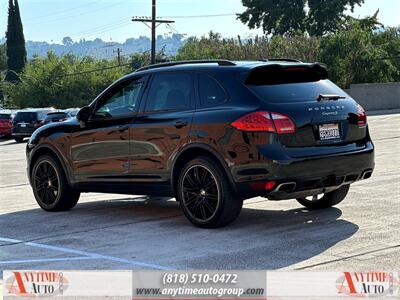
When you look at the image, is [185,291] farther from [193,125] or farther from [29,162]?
[29,162]

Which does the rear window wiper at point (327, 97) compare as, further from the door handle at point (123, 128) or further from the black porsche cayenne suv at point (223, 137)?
the door handle at point (123, 128)

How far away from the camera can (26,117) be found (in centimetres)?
3547

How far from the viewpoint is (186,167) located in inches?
324

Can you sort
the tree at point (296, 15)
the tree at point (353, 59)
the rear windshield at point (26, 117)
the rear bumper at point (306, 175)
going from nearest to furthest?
the rear bumper at point (306, 175)
the rear windshield at point (26, 117)
the tree at point (353, 59)
the tree at point (296, 15)

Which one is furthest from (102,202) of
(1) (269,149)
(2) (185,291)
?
(2) (185,291)

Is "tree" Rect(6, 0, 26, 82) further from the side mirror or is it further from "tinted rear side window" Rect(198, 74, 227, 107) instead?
"tinted rear side window" Rect(198, 74, 227, 107)

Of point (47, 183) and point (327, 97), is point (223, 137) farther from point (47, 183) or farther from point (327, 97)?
point (47, 183)

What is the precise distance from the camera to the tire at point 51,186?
992 cm

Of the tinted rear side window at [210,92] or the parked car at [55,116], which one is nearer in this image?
Answer: the tinted rear side window at [210,92]

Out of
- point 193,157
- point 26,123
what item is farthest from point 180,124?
point 26,123

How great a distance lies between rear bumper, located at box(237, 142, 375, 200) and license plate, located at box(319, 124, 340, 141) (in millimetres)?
205

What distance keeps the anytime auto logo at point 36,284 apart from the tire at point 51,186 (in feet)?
15.1

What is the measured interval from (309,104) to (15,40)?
274 ft

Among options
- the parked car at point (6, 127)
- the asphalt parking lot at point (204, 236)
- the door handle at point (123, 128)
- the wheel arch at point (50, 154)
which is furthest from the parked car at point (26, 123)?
the door handle at point (123, 128)
